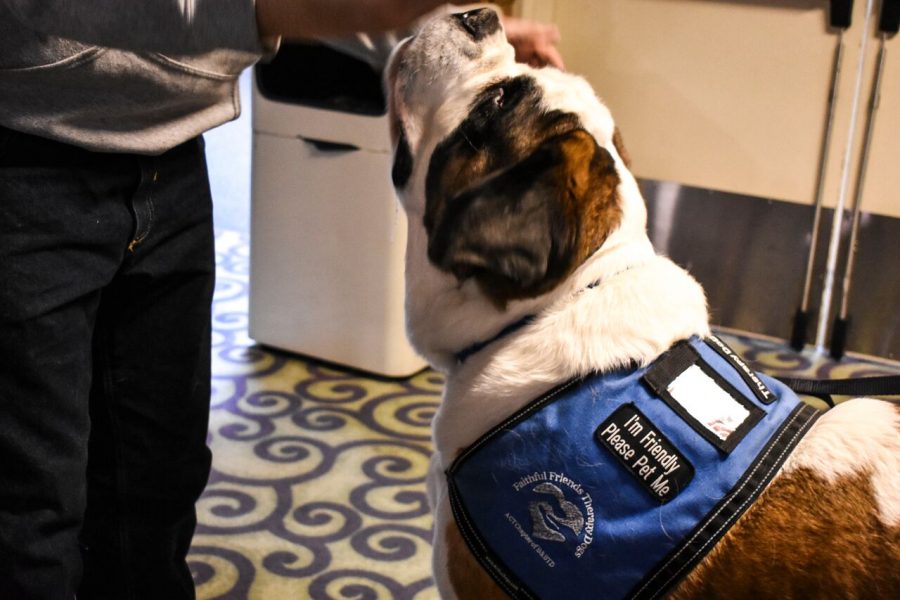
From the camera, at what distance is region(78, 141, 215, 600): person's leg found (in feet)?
4.82

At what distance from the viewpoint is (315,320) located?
323 cm

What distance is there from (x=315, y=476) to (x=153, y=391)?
1.06 m

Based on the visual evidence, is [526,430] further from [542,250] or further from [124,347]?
[124,347]

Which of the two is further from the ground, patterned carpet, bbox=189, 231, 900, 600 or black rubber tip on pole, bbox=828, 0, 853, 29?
black rubber tip on pole, bbox=828, 0, 853, 29

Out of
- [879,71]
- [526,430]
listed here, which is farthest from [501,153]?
[879,71]

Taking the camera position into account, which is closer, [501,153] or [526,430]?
[526,430]

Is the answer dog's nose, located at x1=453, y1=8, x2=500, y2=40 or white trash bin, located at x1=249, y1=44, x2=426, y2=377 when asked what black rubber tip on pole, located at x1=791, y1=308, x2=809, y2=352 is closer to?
white trash bin, located at x1=249, y1=44, x2=426, y2=377

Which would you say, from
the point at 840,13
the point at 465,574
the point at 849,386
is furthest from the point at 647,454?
the point at 840,13

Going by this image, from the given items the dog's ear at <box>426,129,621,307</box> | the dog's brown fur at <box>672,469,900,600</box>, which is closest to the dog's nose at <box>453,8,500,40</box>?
the dog's ear at <box>426,129,621,307</box>

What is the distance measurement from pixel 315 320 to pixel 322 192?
443mm

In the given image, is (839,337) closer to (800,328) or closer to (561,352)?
(800,328)

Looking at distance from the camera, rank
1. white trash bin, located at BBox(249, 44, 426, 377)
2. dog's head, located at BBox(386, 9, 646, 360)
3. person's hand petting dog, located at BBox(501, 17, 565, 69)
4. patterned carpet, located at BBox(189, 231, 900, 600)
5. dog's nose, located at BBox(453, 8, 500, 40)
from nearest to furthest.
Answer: dog's head, located at BBox(386, 9, 646, 360), dog's nose, located at BBox(453, 8, 500, 40), person's hand petting dog, located at BBox(501, 17, 565, 69), patterned carpet, located at BBox(189, 231, 900, 600), white trash bin, located at BBox(249, 44, 426, 377)

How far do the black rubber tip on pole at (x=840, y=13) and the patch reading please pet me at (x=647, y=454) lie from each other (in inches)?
101

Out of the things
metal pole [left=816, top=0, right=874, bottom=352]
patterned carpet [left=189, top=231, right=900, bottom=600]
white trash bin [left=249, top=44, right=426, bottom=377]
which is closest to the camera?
patterned carpet [left=189, top=231, right=900, bottom=600]
